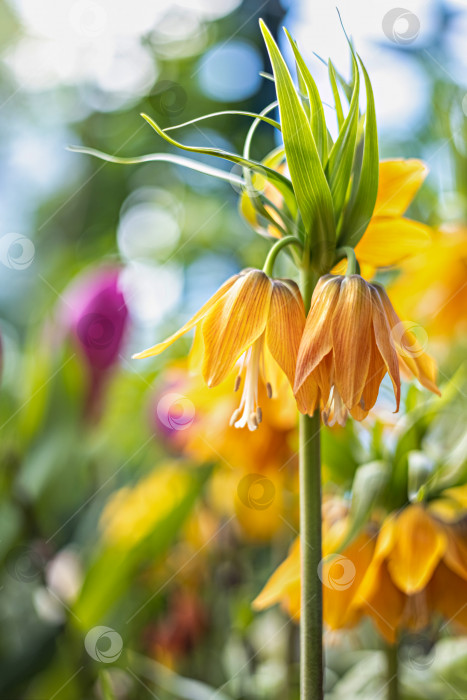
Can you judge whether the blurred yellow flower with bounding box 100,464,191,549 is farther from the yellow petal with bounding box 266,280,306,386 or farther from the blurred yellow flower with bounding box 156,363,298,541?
the yellow petal with bounding box 266,280,306,386

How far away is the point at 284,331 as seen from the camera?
347mm

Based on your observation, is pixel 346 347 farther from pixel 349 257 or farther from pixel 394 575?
pixel 394 575

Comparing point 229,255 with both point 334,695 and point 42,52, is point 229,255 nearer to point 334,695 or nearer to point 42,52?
point 42,52

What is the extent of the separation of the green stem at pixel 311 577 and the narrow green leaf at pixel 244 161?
0.12 m

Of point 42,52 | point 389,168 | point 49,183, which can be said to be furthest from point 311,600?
point 49,183

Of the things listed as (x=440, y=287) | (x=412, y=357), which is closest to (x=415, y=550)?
(x=412, y=357)

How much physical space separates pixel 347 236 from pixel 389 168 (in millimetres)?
127

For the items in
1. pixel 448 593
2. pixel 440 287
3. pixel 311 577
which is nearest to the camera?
pixel 311 577

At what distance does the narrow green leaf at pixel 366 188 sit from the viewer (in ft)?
1.07

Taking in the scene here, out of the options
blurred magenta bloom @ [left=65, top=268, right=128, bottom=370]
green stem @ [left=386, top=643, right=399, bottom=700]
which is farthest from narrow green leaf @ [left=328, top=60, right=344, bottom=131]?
blurred magenta bloom @ [left=65, top=268, right=128, bottom=370]

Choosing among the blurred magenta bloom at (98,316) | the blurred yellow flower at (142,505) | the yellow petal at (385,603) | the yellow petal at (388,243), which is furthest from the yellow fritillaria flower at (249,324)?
the blurred magenta bloom at (98,316)

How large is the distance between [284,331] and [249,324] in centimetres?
2

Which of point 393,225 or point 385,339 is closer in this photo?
point 385,339

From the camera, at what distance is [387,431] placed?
0.61 m
